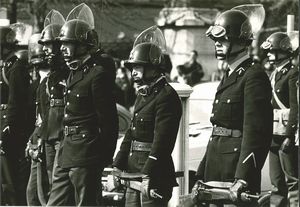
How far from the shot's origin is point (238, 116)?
8.55 m

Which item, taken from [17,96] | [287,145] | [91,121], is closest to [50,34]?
[17,96]

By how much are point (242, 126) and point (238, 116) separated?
3.4 inches

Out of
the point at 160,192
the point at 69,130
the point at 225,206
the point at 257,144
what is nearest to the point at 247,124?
the point at 257,144

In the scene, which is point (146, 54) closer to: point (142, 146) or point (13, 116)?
point (142, 146)

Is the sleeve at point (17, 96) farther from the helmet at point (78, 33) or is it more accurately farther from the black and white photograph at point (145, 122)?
the helmet at point (78, 33)

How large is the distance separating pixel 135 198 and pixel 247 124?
5.08 feet

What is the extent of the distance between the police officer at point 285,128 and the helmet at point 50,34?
2.73 metres

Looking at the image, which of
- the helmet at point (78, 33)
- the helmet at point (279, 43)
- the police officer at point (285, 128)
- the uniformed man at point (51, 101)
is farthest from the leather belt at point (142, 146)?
the helmet at point (279, 43)

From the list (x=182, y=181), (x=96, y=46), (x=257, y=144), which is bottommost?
(x=182, y=181)

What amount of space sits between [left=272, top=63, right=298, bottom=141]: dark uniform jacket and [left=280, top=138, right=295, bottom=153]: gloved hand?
6 centimetres

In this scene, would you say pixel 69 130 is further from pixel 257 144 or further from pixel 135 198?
pixel 257 144

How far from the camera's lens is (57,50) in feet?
37.7

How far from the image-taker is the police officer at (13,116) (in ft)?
42.6

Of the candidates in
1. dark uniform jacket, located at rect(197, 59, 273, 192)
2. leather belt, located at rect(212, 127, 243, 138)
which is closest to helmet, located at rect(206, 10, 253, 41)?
dark uniform jacket, located at rect(197, 59, 273, 192)
